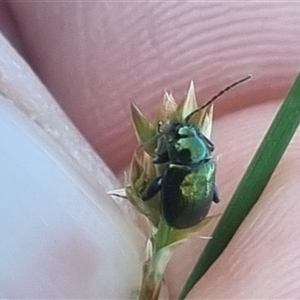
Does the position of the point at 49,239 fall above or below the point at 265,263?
above

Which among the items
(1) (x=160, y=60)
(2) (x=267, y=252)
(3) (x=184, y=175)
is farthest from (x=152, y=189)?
(1) (x=160, y=60)

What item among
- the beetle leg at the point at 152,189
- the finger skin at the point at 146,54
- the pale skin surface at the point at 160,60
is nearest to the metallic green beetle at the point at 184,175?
the beetle leg at the point at 152,189

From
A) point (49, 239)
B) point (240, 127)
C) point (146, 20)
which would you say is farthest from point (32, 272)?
point (146, 20)

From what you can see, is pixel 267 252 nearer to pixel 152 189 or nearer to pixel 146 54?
pixel 152 189

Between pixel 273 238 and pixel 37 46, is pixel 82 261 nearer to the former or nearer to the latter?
pixel 273 238

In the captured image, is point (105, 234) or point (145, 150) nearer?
point (145, 150)

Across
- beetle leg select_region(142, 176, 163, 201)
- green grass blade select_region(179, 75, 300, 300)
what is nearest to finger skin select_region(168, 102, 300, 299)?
green grass blade select_region(179, 75, 300, 300)

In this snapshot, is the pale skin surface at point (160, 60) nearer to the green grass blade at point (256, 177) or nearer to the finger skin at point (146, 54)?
the finger skin at point (146, 54)

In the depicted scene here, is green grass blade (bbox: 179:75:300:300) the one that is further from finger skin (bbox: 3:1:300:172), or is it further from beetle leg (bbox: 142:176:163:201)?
finger skin (bbox: 3:1:300:172)
